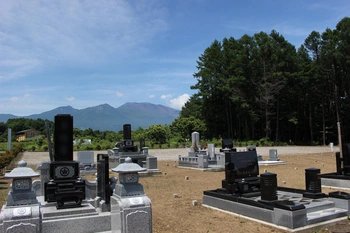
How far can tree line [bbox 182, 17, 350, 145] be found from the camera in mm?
43219

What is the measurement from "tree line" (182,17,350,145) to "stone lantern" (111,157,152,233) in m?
40.9

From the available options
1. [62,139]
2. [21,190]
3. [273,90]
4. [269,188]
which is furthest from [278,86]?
[21,190]

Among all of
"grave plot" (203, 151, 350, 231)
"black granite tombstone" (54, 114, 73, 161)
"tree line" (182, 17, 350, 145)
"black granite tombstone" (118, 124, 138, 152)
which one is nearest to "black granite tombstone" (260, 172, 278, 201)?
"grave plot" (203, 151, 350, 231)

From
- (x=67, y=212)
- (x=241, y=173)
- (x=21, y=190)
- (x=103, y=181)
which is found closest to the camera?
(x=21, y=190)

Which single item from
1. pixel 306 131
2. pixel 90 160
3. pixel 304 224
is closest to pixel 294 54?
pixel 306 131

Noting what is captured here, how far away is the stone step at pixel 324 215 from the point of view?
7197 millimetres

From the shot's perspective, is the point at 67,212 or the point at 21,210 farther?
the point at 67,212

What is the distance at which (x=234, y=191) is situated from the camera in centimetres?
924

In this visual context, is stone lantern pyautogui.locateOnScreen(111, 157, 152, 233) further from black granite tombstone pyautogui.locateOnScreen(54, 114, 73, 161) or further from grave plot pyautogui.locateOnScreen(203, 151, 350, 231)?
grave plot pyautogui.locateOnScreen(203, 151, 350, 231)

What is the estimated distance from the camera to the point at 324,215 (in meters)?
7.45

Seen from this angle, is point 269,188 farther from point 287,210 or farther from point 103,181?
point 103,181

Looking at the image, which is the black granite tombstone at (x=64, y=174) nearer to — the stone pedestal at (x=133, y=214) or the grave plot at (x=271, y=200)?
the stone pedestal at (x=133, y=214)

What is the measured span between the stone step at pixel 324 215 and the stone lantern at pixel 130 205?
12.6ft

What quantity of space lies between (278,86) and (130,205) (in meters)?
43.6
